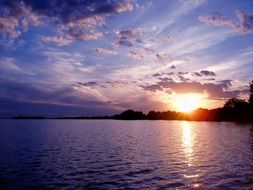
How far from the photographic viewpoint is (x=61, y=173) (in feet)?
119

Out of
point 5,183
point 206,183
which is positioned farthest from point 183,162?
point 5,183

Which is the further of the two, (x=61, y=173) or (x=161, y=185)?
(x=61, y=173)

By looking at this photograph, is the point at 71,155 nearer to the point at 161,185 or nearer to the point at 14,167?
the point at 14,167

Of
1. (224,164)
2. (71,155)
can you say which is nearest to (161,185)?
(224,164)

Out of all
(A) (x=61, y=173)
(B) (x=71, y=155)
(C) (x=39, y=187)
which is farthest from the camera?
(B) (x=71, y=155)

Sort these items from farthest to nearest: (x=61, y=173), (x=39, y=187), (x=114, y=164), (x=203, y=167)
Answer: (x=114, y=164) < (x=203, y=167) < (x=61, y=173) < (x=39, y=187)

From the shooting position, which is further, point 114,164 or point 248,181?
point 114,164

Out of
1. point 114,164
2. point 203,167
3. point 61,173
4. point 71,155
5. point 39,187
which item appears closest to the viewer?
point 39,187

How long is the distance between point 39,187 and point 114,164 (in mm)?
14542

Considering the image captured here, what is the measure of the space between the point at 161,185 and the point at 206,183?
4650 millimetres

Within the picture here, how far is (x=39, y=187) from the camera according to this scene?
97.9ft

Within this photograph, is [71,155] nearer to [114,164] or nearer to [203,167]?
[114,164]

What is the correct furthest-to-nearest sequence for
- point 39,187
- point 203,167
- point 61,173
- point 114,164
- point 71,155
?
point 71,155 < point 114,164 < point 203,167 < point 61,173 < point 39,187

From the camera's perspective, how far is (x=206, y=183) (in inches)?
1225
